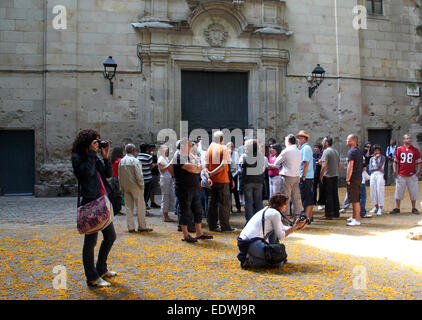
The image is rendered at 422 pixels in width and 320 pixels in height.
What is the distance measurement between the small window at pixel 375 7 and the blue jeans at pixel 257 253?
1441 centimetres

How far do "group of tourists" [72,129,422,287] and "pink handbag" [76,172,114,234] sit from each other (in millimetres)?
100

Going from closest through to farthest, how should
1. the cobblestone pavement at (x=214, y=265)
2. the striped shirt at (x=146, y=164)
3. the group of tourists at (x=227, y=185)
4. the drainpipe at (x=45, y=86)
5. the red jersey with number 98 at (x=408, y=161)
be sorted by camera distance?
the cobblestone pavement at (x=214, y=265) < the group of tourists at (x=227, y=185) < the striped shirt at (x=146, y=164) < the red jersey with number 98 at (x=408, y=161) < the drainpipe at (x=45, y=86)

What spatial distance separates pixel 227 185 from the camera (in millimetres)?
7641

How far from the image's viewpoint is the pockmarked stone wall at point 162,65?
1339 centimetres

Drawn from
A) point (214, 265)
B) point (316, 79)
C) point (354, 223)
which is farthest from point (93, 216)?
point (316, 79)

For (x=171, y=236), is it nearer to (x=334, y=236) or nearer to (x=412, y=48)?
(x=334, y=236)

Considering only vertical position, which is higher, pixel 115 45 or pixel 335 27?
pixel 335 27

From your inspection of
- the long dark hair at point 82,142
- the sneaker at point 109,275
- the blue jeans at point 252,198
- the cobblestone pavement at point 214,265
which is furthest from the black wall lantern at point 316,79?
the sneaker at point 109,275

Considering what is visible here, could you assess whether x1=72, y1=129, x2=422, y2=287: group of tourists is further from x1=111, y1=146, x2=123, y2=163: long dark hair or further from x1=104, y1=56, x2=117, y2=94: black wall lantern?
x1=104, y1=56, x2=117, y2=94: black wall lantern

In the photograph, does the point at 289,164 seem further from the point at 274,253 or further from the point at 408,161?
the point at 408,161

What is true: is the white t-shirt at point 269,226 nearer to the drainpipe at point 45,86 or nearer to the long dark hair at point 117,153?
the long dark hair at point 117,153
